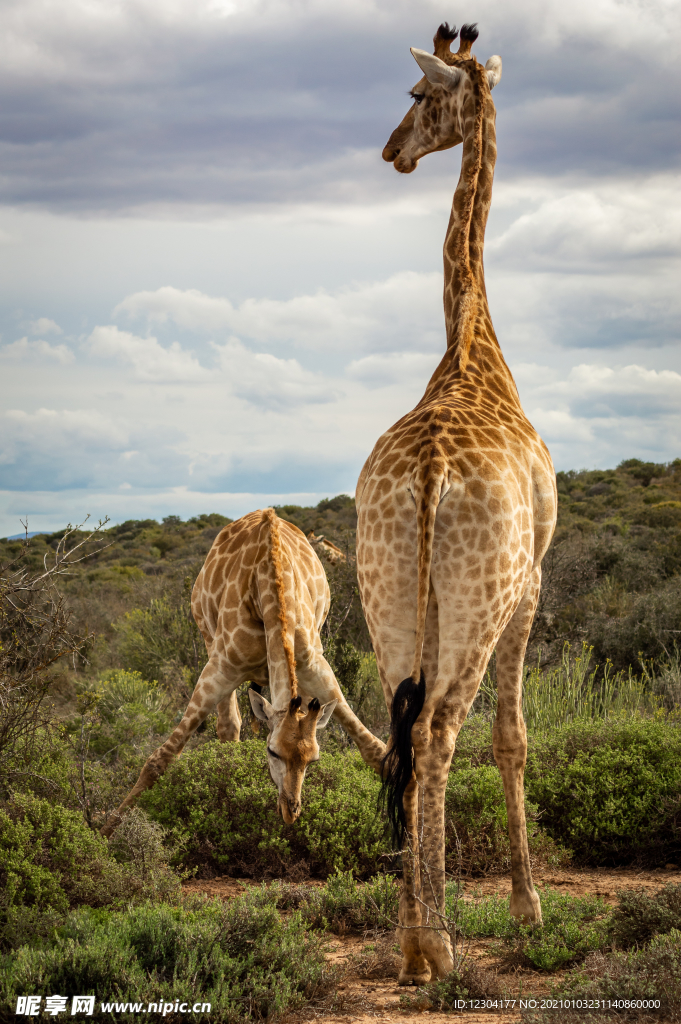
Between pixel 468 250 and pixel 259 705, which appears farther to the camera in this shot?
pixel 259 705

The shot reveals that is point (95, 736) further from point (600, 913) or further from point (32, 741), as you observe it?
point (600, 913)

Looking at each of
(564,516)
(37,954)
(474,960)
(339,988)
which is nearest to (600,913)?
(474,960)

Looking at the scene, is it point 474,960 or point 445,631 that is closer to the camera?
point 445,631

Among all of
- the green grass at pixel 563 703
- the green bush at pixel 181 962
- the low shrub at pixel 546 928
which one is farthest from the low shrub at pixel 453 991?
the green grass at pixel 563 703

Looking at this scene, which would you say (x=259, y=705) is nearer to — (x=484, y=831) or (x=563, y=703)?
(x=484, y=831)

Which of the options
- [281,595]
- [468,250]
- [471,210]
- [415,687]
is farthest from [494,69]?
[415,687]

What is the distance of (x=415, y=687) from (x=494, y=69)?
4889mm

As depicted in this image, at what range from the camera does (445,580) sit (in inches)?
176

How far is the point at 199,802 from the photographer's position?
7.14 metres

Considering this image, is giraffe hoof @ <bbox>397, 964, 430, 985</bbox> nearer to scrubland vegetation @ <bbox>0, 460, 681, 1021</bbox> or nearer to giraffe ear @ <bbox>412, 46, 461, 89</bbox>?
scrubland vegetation @ <bbox>0, 460, 681, 1021</bbox>

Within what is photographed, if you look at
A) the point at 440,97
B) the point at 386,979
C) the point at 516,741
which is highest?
the point at 440,97

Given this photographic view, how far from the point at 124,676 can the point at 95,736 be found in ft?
6.33

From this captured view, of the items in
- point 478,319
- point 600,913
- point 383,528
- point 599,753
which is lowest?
point 600,913

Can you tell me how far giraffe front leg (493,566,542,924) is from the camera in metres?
5.15
